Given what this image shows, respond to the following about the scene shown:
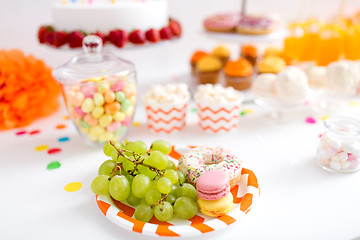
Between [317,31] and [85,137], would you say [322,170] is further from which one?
[317,31]

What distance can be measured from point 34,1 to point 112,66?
0.80 m

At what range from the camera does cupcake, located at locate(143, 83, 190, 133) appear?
3.72ft

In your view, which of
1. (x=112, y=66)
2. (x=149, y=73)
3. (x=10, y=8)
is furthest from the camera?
(x=149, y=73)

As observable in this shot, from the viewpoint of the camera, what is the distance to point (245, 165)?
3.17 feet

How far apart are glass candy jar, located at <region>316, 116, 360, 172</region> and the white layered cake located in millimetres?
736

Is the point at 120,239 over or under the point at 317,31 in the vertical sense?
under

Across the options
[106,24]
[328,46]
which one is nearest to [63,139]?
[106,24]

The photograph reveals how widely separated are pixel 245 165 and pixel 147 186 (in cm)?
34

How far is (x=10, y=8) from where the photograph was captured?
1.54 meters

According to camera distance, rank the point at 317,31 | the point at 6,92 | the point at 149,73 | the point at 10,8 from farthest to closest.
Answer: the point at 149,73, the point at 317,31, the point at 10,8, the point at 6,92

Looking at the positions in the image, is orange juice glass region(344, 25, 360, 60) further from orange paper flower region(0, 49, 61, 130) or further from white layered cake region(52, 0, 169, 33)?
orange paper flower region(0, 49, 61, 130)

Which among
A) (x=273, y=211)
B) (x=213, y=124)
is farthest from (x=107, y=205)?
(x=213, y=124)

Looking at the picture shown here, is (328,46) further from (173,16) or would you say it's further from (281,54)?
(173,16)

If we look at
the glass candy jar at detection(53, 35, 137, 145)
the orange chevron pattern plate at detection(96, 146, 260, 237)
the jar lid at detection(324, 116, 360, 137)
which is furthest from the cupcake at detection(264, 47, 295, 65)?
the orange chevron pattern plate at detection(96, 146, 260, 237)
